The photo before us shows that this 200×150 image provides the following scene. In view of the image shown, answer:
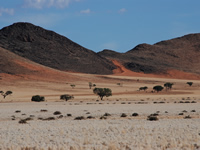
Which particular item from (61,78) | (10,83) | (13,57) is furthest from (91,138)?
(13,57)

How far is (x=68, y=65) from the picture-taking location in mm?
165375

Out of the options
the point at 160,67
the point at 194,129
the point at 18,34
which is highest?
Answer: the point at 18,34

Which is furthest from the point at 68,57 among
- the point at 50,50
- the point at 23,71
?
the point at 23,71

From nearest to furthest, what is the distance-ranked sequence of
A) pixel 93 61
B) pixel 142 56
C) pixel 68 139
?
1. pixel 68 139
2. pixel 93 61
3. pixel 142 56

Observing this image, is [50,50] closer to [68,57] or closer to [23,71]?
[68,57]

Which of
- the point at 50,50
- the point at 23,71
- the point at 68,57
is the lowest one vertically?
the point at 23,71

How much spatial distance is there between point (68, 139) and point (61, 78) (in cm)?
11242

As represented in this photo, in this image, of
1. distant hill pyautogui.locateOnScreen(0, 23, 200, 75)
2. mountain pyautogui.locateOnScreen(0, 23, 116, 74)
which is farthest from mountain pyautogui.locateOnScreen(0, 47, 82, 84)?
mountain pyautogui.locateOnScreen(0, 23, 116, 74)

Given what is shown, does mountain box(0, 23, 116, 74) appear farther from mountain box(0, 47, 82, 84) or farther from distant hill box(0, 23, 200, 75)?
mountain box(0, 47, 82, 84)

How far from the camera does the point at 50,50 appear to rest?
569ft

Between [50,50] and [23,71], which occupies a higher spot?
[50,50]

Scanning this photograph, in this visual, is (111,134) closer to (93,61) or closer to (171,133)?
(171,133)

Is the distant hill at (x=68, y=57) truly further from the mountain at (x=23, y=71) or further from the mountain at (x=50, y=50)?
the mountain at (x=23, y=71)

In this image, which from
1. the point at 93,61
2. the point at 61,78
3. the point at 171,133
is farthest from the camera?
the point at 93,61
